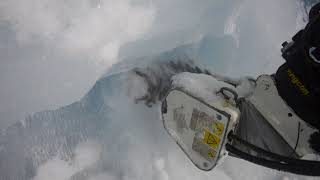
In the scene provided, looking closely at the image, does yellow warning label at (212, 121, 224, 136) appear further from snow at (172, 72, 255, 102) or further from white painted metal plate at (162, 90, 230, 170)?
snow at (172, 72, 255, 102)

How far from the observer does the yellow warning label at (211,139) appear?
66.2 inches

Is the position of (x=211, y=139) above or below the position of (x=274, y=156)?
below

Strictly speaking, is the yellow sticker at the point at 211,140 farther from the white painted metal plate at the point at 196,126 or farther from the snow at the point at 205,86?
the snow at the point at 205,86

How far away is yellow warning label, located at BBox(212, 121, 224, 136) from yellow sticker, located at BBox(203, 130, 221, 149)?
26 mm

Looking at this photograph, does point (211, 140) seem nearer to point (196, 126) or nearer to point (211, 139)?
point (211, 139)

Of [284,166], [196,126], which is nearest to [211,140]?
[196,126]

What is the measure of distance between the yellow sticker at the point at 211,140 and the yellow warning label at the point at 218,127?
0.03 m

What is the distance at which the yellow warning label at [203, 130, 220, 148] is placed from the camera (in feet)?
5.52

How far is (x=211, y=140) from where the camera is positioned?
1.72 meters

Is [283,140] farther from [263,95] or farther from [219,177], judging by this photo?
[219,177]

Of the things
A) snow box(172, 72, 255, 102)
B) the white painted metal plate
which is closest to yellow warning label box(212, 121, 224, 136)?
the white painted metal plate

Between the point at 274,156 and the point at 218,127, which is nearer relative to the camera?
the point at 274,156

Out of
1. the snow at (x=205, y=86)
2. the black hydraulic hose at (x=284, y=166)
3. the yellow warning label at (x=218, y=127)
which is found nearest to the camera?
the black hydraulic hose at (x=284, y=166)

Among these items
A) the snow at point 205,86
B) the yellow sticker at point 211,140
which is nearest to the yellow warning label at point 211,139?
the yellow sticker at point 211,140
